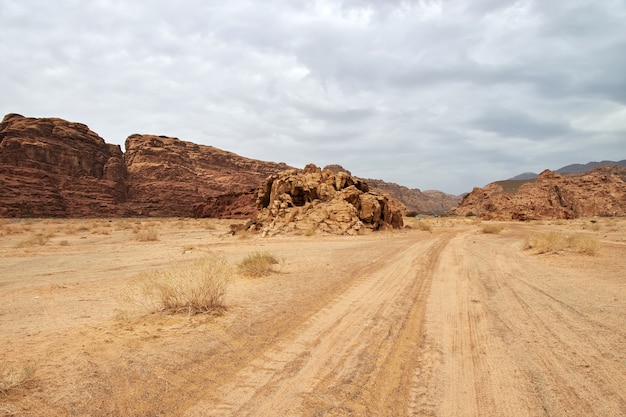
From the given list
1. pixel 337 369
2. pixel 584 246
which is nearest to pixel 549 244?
pixel 584 246

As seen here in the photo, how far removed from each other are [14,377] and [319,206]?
2495 cm

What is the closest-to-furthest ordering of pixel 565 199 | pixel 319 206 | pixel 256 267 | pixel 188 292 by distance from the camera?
1. pixel 188 292
2. pixel 256 267
3. pixel 319 206
4. pixel 565 199

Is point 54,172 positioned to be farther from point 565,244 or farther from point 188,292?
point 565,244

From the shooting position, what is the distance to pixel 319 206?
27750 mm

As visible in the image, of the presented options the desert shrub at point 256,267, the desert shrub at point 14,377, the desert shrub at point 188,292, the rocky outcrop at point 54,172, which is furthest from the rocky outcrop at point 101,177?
the desert shrub at point 14,377

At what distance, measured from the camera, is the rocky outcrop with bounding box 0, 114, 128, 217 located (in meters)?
60.8

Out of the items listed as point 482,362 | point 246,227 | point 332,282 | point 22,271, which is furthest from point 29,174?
point 482,362

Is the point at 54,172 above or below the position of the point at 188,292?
above

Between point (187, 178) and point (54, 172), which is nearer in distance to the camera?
point (54, 172)

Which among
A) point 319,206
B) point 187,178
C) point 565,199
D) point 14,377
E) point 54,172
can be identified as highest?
point 187,178

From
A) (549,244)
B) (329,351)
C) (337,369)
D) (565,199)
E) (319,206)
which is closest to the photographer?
(337,369)

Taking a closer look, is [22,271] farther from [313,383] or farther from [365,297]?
[313,383]

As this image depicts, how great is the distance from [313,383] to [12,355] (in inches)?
142

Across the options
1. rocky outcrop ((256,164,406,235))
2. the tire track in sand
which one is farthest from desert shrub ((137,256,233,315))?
rocky outcrop ((256,164,406,235))
